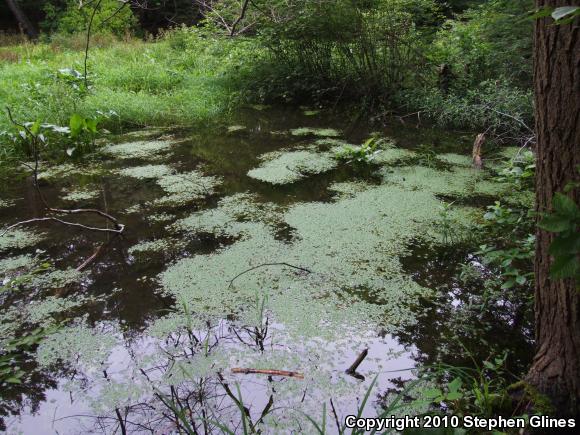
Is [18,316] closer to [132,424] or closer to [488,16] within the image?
[132,424]

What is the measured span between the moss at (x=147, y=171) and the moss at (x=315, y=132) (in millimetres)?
1493

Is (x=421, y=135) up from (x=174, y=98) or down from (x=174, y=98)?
down

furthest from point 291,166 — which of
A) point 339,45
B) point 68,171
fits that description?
point 339,45

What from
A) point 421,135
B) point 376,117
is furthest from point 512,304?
point 376,117

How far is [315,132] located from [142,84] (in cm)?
287

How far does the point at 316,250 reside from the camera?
236 centimetres

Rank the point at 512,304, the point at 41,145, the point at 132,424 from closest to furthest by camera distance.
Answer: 1. the point at 132,424
2. the point at 512,304
3. the point at 41,145

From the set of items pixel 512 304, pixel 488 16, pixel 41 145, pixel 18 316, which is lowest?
pixel 512 304

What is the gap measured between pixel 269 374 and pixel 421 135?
11.4 feet

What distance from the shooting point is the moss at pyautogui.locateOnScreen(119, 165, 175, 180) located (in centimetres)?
358

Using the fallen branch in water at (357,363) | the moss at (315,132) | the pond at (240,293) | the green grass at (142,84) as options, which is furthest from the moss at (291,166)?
the fallen branch in water at (357,363)

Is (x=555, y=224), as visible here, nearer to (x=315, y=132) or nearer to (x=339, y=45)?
(x=315, y=132)

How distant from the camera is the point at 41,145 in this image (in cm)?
414

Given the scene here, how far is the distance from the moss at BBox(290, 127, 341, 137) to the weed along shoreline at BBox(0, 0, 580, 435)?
0.10 ft
